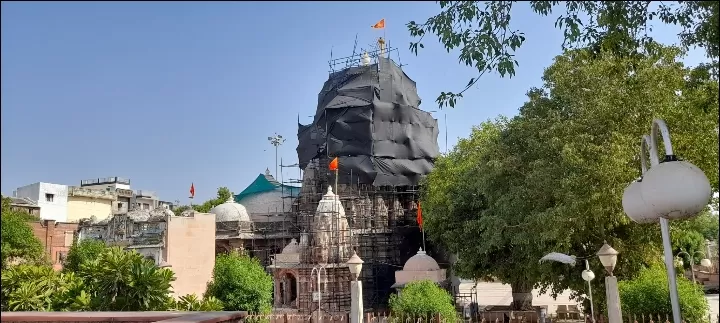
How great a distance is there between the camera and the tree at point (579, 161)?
14195mm

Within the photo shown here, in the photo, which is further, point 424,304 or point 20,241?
point 20,241

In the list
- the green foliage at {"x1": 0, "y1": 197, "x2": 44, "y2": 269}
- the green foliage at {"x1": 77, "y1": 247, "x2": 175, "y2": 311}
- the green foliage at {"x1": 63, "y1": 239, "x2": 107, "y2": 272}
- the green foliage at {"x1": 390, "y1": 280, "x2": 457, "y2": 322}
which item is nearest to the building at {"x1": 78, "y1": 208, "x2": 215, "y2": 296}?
the green foliage at {"x1": 63, "y1": 239, "x2": 107, "y2": 272}

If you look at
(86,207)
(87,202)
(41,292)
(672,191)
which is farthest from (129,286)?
(87,202)

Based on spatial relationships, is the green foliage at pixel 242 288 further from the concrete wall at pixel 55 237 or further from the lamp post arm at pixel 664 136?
the lamp post arm at pixel 664 136

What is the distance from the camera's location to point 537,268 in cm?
1897

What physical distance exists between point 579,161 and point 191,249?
1851cm

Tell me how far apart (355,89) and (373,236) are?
916cm

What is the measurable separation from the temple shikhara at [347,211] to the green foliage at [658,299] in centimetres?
1219

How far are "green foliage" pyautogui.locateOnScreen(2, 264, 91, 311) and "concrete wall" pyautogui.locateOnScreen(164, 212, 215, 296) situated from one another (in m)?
8.68

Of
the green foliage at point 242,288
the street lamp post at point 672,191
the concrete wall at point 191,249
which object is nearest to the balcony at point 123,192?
the concrete wall at point 191,249

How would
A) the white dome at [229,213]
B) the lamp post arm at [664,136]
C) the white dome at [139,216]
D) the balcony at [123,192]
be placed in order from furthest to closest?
the balcony at [123,192] → the white dome at [229,213] → the white dome at [139,216] → the lamp post arm at [664,136]

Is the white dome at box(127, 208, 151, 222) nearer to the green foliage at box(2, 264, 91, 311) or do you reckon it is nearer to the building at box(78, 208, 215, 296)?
the building at box(78, 208, 215, 296)

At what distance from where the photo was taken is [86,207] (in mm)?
48188

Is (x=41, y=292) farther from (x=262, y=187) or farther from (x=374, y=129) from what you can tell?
(x=262, y=187)
